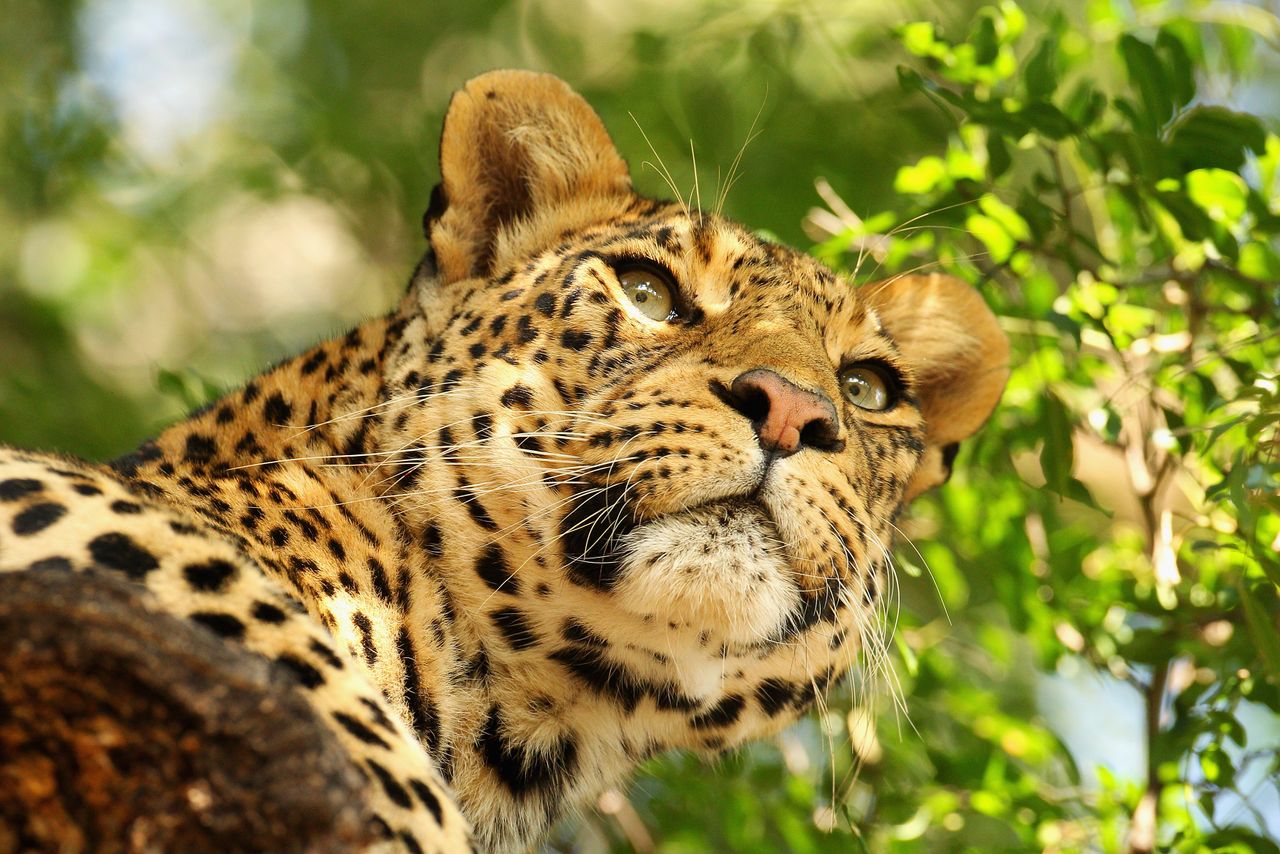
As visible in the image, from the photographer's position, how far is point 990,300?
228 inches

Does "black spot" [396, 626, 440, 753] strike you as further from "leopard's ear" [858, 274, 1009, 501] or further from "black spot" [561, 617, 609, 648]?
"leopard's ear" [858, 274, 1009, 501]

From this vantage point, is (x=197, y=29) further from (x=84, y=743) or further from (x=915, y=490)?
(x=84, y=743)

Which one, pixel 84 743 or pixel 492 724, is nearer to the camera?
pixel 84 743

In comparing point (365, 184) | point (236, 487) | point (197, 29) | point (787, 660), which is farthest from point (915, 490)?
point (197, 29)

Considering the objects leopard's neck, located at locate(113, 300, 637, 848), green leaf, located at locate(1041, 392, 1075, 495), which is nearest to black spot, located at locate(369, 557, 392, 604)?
leopard's neck, located at locate(113, 300, 637, 848)

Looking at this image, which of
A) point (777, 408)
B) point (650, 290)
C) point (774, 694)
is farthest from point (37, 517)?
point (774, 694)

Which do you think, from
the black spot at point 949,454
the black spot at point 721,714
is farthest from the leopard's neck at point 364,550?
the black spot at point 949,454

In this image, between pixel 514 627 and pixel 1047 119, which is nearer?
pixel 514 627

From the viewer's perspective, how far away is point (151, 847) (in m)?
2.31

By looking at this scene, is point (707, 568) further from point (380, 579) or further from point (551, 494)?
point (380, 579)

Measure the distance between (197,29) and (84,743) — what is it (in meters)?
10.6

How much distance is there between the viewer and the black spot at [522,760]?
4.32m

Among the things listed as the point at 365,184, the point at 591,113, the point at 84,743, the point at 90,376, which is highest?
the point at 84,743

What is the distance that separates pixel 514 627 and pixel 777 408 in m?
1.07
